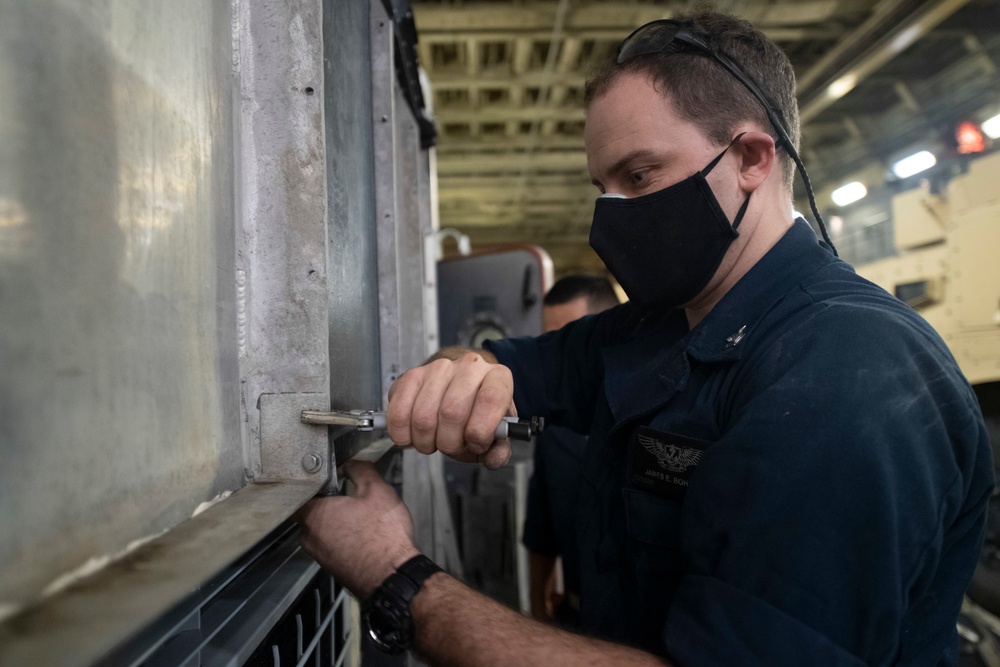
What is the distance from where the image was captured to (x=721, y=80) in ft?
3.58

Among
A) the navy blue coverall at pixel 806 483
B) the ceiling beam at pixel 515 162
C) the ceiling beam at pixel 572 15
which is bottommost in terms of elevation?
the navy blue coverall at pixel 806 483

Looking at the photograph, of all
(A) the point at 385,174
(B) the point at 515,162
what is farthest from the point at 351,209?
(B) the point at 515,162

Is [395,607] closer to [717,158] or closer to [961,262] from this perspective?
[717,158]

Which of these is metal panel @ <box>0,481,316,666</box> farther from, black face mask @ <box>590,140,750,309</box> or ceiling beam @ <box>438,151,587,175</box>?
ceiling beam @ <box>438,151,587,175</box>

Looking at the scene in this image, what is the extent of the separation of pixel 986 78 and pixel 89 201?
7.27 meters

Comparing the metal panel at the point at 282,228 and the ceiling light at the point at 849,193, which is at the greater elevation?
the ceiling light at the point at 849,193

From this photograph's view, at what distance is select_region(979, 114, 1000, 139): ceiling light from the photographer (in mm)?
4820

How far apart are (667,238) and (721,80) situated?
29cm

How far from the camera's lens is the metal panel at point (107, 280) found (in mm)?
454

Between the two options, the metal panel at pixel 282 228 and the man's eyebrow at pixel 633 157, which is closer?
the metal panel at pixel 282 228

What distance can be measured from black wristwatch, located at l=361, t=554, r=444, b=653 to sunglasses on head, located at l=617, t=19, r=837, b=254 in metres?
0.91

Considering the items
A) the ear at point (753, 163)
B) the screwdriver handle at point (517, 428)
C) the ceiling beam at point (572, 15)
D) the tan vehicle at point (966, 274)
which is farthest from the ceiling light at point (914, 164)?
the screwdriver handle at point (517, 428)

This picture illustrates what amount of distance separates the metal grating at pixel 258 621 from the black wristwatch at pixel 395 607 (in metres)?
0.11

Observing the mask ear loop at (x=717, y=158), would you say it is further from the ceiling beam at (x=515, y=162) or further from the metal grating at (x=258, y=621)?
the ceiling beam at (x=515, y=162)
